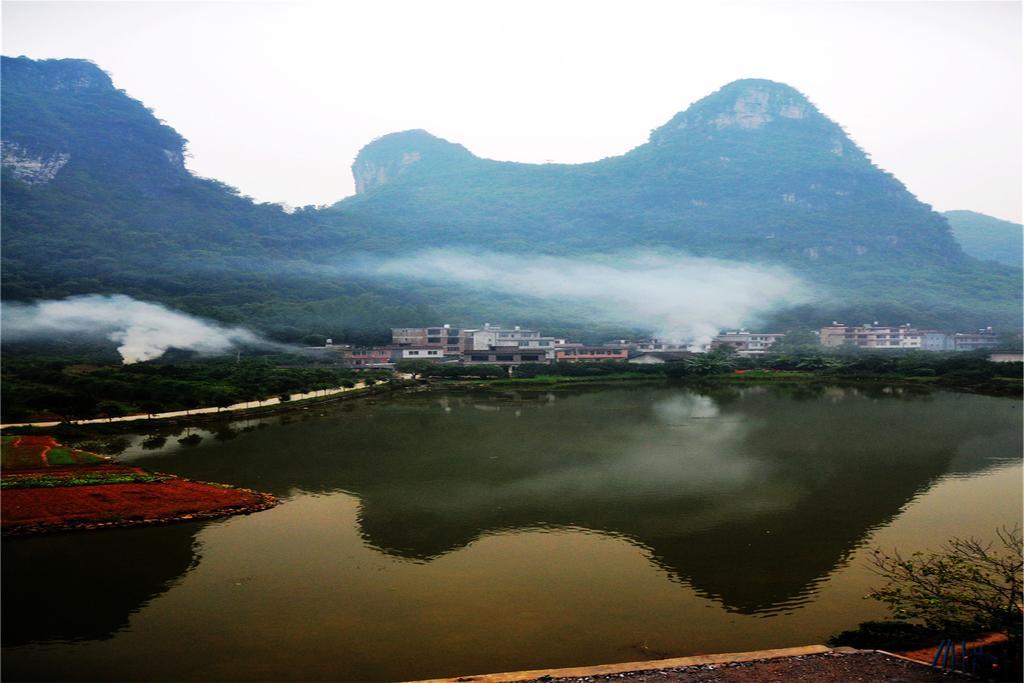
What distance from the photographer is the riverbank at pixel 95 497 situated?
1082cm

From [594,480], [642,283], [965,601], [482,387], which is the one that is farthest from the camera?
[642,283]

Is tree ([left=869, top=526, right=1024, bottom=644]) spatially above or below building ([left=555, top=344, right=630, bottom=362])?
below

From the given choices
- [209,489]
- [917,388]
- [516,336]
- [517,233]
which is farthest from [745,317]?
[209,489]

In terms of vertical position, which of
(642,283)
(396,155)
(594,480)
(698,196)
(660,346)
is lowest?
(594,480)

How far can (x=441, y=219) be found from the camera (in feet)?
354

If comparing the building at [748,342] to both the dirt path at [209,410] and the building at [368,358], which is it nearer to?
the building at [368,358]

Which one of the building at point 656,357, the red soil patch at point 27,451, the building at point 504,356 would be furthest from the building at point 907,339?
the red soil patch at point 27,451

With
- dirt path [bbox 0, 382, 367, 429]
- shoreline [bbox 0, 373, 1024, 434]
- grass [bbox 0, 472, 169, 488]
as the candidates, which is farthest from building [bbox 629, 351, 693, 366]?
grass [bbox 0, 472, 169, 488]

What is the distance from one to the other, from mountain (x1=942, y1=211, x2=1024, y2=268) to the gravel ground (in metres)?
127

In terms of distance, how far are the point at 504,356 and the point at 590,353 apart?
19.6 feet

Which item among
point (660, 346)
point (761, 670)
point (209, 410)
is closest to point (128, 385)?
point (209, 410)

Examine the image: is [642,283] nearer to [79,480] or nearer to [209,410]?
[209,410]

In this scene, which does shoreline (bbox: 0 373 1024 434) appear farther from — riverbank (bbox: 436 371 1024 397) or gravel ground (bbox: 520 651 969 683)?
gravel ground (bbox: 520 651 969 683)

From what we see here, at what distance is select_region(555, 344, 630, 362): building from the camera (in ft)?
141
